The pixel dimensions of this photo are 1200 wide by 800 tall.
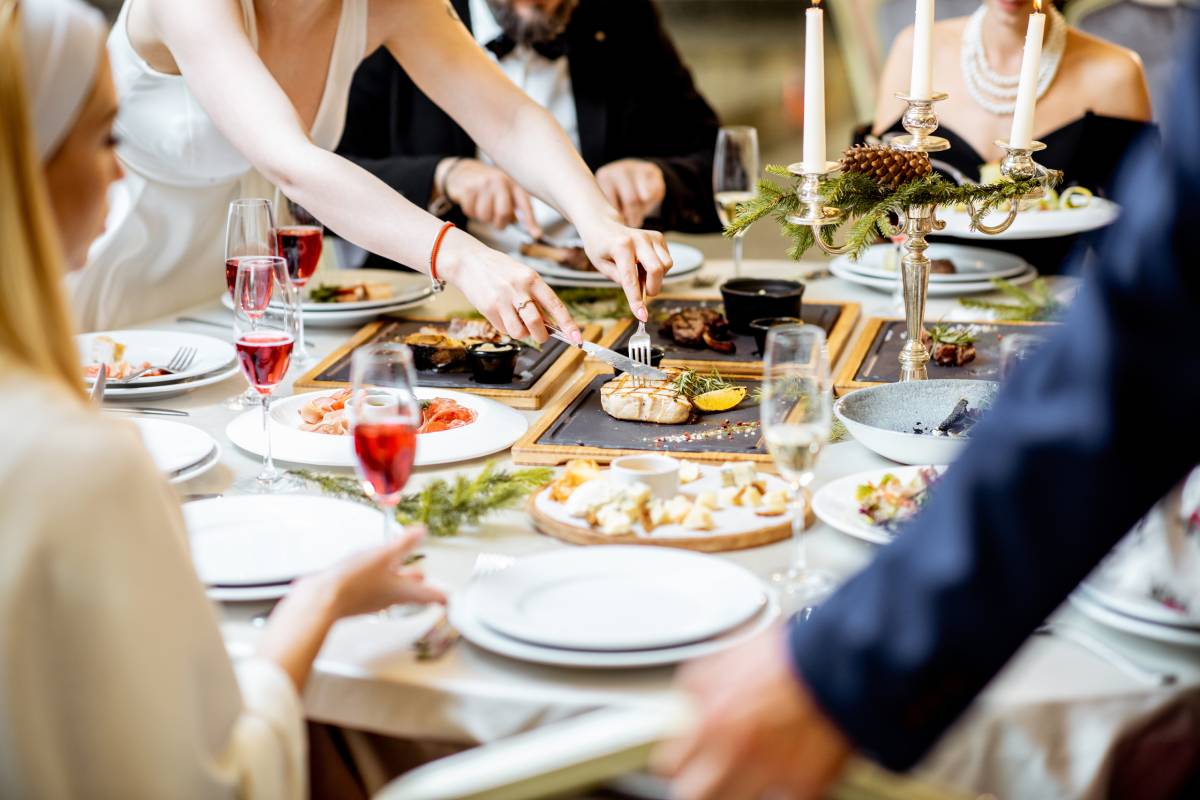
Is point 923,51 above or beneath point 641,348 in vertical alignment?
above

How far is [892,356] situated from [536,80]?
1899mm

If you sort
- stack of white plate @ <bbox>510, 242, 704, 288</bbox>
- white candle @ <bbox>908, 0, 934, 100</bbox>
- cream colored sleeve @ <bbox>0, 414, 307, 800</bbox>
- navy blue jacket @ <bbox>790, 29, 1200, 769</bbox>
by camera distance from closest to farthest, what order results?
navy blue jacket @ <bbox>790, 29, 1200, 769</bbox>
cream colored sleeve @ <bbox>0, 414, 307, 800</bbox>
white candle @ <bbox>908, 0, 934, 100</bbox>
stack of white plate @ <bbox>510, 242, 704, 288</bbox>

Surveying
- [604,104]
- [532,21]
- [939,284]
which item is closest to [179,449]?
[939,284]

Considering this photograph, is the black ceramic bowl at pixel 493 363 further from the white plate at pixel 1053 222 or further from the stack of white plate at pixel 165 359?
the white plate at pixel 1053 222

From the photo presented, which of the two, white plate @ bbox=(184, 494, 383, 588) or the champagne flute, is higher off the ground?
the champagne flute

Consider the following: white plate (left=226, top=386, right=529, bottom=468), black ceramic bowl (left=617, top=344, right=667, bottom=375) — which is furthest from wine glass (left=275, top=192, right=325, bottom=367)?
black ceramic bowl (left=617, top=344, right=667, bottom=375)

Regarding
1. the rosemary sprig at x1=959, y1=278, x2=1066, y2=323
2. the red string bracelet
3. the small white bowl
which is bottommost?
the rosemary sprig at x1=959, y1=278, x2=1066, y2=323

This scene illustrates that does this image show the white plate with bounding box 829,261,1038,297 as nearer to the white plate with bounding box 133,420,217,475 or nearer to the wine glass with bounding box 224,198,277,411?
the wine glass with bounding box 224,198,277,411

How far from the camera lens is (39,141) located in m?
1.02

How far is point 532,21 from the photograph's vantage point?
350cm

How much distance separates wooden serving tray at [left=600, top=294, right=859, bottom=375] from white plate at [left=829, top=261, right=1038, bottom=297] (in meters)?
0.18

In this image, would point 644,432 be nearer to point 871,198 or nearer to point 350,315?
point 871,198

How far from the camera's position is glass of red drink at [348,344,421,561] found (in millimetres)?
1224

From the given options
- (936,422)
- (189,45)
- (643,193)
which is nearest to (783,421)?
(936,422)
